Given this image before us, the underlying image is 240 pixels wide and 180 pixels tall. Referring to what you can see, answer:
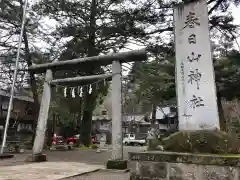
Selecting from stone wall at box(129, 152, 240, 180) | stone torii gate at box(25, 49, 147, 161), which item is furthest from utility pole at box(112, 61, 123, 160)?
stone wall at box(129, 152, 240, 180)

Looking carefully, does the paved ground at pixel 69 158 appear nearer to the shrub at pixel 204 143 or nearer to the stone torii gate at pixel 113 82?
the stone torii gate at pixel 113 82

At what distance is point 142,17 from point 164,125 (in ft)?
99.1

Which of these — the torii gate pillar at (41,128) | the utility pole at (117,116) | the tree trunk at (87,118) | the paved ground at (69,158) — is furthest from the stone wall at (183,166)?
the tree trunk at (87,118)

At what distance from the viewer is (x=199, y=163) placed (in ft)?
15.4

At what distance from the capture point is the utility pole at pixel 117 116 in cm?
845

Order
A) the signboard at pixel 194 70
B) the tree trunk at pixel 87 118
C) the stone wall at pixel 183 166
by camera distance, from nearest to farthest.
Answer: the stone wall at pixel 183 166, the signboard at pixel 194 70, the tree trunk at pixel 87 118

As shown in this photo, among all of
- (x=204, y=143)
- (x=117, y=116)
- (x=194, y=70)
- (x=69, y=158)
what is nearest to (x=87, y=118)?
(x=69, y=158)

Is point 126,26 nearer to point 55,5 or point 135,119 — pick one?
point 55,5

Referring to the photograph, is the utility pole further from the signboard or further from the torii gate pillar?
the torii gate pillar

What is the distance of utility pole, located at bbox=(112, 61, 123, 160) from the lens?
845 cm

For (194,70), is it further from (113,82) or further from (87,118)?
(87,118)

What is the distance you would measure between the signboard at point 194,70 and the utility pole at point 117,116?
10.1 feet

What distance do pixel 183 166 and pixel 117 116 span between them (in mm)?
4103

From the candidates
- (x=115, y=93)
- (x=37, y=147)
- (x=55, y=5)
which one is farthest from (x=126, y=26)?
(x=37, y=147)
